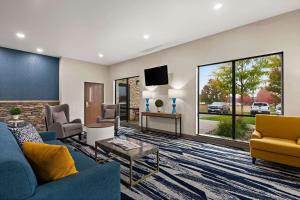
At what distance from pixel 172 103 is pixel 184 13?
2629mm

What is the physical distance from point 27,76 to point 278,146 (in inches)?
276

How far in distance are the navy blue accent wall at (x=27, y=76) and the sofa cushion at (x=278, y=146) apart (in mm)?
6413

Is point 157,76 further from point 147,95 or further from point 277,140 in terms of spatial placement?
point 277,140

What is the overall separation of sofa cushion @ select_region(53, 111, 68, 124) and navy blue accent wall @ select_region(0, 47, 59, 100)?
2.00 meters

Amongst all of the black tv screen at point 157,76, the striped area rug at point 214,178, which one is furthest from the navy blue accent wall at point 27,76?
the striped area rug at point 214,178

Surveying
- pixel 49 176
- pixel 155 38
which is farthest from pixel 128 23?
pixel 49 176

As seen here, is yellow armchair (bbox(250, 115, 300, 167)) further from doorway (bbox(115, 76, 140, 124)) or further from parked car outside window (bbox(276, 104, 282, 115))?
doorway (bbox(115, 76, 140, 124))

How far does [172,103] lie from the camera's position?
4.96 metres

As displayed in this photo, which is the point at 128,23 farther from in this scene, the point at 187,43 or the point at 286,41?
the point at 286,41

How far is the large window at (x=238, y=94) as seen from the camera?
340 centimetres

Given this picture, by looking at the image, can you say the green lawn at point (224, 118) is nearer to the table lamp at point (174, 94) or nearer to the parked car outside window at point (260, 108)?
the parked car outside window at point (260, 108)

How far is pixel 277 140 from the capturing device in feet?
8.82

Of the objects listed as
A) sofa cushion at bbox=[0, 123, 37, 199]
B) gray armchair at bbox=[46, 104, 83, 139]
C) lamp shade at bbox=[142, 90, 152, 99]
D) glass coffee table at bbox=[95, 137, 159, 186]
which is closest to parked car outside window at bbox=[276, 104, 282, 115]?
glass coffee table at bbox=[95, 137, 159, 186]

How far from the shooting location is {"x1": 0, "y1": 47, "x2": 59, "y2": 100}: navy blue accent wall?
496 cm
